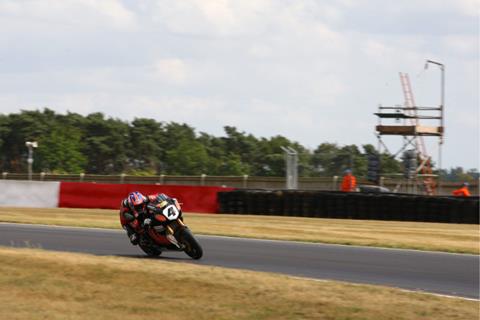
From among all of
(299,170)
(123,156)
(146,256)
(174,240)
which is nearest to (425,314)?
(174,240)

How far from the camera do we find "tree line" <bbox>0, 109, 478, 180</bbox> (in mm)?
68875

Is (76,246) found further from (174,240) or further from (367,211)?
(367,211)

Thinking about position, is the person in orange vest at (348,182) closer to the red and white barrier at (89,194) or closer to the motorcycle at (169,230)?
the red and white barrier at (89,194)

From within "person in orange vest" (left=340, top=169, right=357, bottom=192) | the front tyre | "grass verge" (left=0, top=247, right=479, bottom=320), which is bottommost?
"grass verge" (left=0, top=247, right=479, bottom=320)

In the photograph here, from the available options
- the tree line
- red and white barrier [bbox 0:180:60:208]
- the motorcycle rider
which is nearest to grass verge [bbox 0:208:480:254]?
red and white barrier [bbox 0:180:60:208]

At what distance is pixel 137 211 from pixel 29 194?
17839 mm

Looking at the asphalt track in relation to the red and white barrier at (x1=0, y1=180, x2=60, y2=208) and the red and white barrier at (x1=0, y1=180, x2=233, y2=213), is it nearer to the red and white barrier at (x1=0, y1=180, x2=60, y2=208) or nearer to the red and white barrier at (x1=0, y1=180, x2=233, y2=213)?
the red and white barrier at (x1=0, y1=180, x2=233, y2=213)

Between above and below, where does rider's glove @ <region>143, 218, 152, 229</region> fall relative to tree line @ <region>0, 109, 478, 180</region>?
below

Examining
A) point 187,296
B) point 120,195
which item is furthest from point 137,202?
point 120,195

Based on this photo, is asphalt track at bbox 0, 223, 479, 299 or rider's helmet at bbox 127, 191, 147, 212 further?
rider's helmet at bbox 127, 191, 147, 212

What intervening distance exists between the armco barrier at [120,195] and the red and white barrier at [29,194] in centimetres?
34

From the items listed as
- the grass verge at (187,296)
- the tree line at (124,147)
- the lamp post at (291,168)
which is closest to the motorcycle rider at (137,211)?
the grass verge at (187,296)

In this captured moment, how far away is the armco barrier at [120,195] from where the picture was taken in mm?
28219

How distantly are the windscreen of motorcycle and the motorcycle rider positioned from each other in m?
0.18
